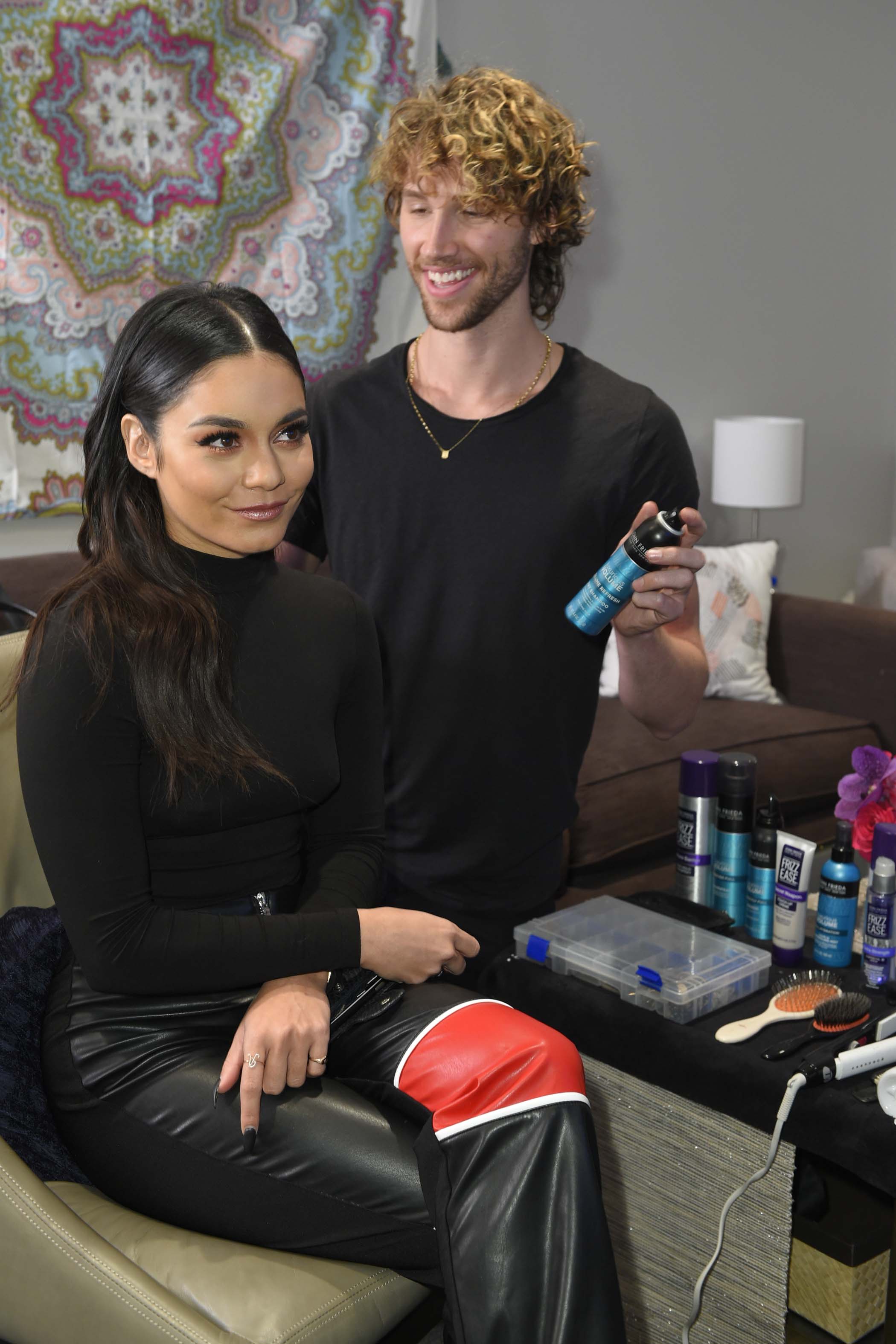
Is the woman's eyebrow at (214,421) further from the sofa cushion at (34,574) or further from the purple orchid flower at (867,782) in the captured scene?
→ the sofa cushion at (34,574)

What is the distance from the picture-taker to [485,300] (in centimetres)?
149

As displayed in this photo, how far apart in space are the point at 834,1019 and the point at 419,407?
871 mm

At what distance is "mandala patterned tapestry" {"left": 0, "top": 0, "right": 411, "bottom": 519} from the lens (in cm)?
235

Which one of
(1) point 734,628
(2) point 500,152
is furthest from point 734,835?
(1) point 734,628

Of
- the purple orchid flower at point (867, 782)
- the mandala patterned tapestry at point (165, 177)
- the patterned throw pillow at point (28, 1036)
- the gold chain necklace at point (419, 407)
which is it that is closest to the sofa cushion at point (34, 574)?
the mandala patterned tapestry at point (165, 177)

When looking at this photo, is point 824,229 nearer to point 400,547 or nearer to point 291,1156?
point 400,547

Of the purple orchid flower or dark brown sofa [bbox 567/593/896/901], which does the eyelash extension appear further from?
dark brown sofa [bbox 567/593/896/901]

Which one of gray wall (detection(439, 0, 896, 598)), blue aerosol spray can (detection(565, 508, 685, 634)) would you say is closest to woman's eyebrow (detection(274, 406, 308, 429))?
blue aerosol spray can (detection(565, 508, 685, 634))

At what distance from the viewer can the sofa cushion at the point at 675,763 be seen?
2.42m

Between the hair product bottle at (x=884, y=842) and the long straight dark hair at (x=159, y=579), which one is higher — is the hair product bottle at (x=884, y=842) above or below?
below

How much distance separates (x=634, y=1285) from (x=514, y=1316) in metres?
0.61

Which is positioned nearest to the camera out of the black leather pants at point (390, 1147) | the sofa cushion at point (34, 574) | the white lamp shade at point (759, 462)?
the black leather pants at point (390, 1147)

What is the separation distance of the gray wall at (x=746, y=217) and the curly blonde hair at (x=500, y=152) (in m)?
1.62

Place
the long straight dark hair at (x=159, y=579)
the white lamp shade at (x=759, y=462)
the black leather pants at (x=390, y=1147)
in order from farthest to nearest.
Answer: the white lamp shade at (x=759, y=462)
the long straight dark hair at (x=159, y=579)
the black leather pants at (x=390, y=1147)
